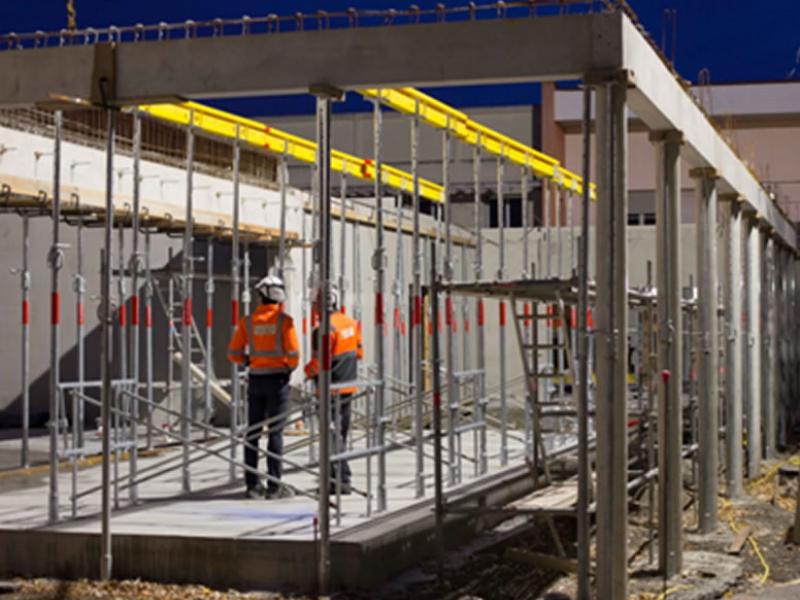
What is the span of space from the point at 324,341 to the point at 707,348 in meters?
4.55

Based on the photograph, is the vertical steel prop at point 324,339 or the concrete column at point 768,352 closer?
the vertical steel prop at point 324,339

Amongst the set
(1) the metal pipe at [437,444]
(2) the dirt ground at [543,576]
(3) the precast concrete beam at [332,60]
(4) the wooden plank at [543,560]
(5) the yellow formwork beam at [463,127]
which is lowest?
(2) the dirt ground at [543,576]

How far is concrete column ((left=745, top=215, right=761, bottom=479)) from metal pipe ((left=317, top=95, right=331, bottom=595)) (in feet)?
28.6

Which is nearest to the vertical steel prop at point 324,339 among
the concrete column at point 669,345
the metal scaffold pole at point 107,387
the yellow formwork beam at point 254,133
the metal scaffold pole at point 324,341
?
the metal scaffold pole at point 324,341

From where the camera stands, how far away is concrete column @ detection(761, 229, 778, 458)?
19.2 meters

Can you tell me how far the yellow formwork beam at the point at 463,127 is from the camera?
13.3 m

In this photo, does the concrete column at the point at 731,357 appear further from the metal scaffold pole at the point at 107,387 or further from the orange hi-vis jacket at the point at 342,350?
the metal scaffold pole at the point at 107,387

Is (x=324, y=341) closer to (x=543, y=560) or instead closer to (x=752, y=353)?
(x=543, y=560)

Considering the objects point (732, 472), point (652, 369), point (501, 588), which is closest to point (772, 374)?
point (732, 472)

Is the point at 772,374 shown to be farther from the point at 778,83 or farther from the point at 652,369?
the point at 778,83

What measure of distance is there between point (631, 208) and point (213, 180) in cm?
1920

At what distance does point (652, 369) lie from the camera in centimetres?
1151

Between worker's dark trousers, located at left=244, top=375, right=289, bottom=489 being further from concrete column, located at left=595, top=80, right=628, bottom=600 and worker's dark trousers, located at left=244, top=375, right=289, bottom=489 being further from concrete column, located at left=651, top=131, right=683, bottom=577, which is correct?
concrete column, located at left=595, top=80, right=628, bottom=600

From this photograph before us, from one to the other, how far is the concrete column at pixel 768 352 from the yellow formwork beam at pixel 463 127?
9.65 feet
